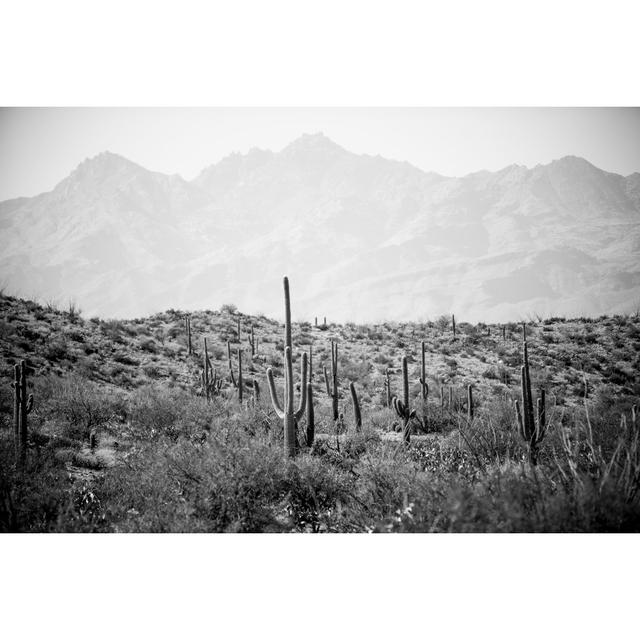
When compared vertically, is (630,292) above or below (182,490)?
above

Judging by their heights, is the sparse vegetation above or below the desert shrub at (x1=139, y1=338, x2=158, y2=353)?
below

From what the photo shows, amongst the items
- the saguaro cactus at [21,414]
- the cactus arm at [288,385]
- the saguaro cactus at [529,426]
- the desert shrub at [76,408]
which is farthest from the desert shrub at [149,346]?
Result: the saguaro cactus at [529,426]

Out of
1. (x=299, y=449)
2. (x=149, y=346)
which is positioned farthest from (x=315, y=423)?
(x=149, y=346)

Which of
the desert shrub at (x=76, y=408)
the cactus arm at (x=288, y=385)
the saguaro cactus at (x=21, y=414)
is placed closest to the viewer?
the cactus arm at (x=288, y=385)

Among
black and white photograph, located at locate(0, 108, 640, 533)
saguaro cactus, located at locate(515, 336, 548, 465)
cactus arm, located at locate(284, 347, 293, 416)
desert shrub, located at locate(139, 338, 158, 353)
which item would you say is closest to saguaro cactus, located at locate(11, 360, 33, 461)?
black and white photograph, located at locate(0, 108, 640, 533)

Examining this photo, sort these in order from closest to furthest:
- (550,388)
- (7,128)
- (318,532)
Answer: (318,532)
(7,128)
(550,388)

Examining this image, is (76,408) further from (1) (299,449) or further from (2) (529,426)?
(2) (529,426)

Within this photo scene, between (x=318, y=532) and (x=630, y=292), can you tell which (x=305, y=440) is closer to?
(x=318, y=532)

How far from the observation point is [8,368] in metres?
14.5

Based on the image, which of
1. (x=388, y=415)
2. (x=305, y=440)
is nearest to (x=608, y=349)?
(x=388, y=415)

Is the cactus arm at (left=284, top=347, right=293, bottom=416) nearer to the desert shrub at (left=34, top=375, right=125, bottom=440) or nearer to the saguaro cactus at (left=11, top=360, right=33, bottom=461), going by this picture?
the saguaro cactus at (left=11, top=360, right=33, bottom=461)

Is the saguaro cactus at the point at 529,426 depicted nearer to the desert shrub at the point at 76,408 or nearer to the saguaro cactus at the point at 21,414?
the saguaro cactus at the point at 21,414

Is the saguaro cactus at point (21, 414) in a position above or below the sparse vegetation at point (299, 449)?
above

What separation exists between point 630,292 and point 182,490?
126m
